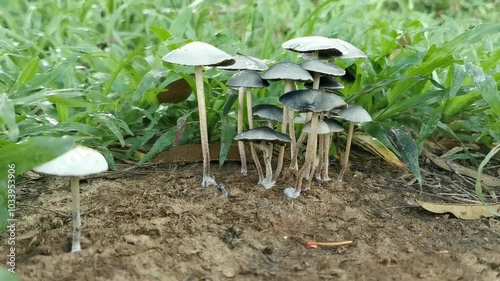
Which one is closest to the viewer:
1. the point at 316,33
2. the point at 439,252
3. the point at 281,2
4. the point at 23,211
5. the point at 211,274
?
the point at 211,274

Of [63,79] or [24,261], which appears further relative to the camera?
[63,79]

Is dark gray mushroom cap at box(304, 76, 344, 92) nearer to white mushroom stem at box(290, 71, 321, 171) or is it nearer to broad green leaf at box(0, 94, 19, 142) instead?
white mushroom stem at box(290, 71, 321, 171)

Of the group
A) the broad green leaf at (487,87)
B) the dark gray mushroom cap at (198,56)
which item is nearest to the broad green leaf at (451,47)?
the broad green leaf at (487,87)

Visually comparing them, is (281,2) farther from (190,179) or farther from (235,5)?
(190,179)

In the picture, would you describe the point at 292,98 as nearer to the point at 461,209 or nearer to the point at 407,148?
the point at 407,148

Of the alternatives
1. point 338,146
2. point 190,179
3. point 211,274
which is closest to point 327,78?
point 338,146

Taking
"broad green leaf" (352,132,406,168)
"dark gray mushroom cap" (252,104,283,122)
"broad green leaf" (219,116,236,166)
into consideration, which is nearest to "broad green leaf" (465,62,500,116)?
"broad green leaf" (352,132,406,168)
